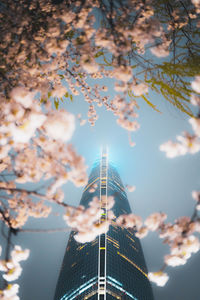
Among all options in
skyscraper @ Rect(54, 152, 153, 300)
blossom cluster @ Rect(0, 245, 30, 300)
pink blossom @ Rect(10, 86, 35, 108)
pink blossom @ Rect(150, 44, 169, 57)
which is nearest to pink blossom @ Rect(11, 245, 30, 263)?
blossom cluster @ Rect(0, 245, 30, 300)

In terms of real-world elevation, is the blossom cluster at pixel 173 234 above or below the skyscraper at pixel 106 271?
below

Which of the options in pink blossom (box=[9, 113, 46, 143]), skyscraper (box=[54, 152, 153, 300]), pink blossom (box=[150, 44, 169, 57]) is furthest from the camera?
skyscraper (box=[54, 152, 153, 300])

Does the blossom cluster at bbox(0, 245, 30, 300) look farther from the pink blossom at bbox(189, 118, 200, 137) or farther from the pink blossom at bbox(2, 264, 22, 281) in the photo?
the pink blossom at bbox(189, 118, 200, 137)

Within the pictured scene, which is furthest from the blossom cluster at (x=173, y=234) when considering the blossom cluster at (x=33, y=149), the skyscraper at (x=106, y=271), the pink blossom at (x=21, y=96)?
the skyscraper at (x=106, y=271)

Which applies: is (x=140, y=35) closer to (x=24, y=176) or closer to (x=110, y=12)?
(x=110, y=12)

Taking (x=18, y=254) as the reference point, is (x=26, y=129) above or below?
above

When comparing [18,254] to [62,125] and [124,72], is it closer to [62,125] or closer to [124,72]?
[62,125]

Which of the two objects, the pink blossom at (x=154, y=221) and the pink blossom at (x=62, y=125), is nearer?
the pink blossom at (x=62, y=125)

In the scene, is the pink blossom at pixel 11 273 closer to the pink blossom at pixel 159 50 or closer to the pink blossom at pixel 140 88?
the pink blossom at pixel 140 88

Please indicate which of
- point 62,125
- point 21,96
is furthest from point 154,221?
point 21,96

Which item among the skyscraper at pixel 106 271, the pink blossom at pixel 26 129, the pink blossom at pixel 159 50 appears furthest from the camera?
the skyscraper at pixel 106 271

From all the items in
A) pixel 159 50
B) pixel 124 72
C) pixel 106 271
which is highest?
pixel 106 271

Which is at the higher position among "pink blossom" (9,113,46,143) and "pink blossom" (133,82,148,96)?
"pink blossom" (133,82,148,96)

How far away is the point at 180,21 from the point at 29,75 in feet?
9.63
